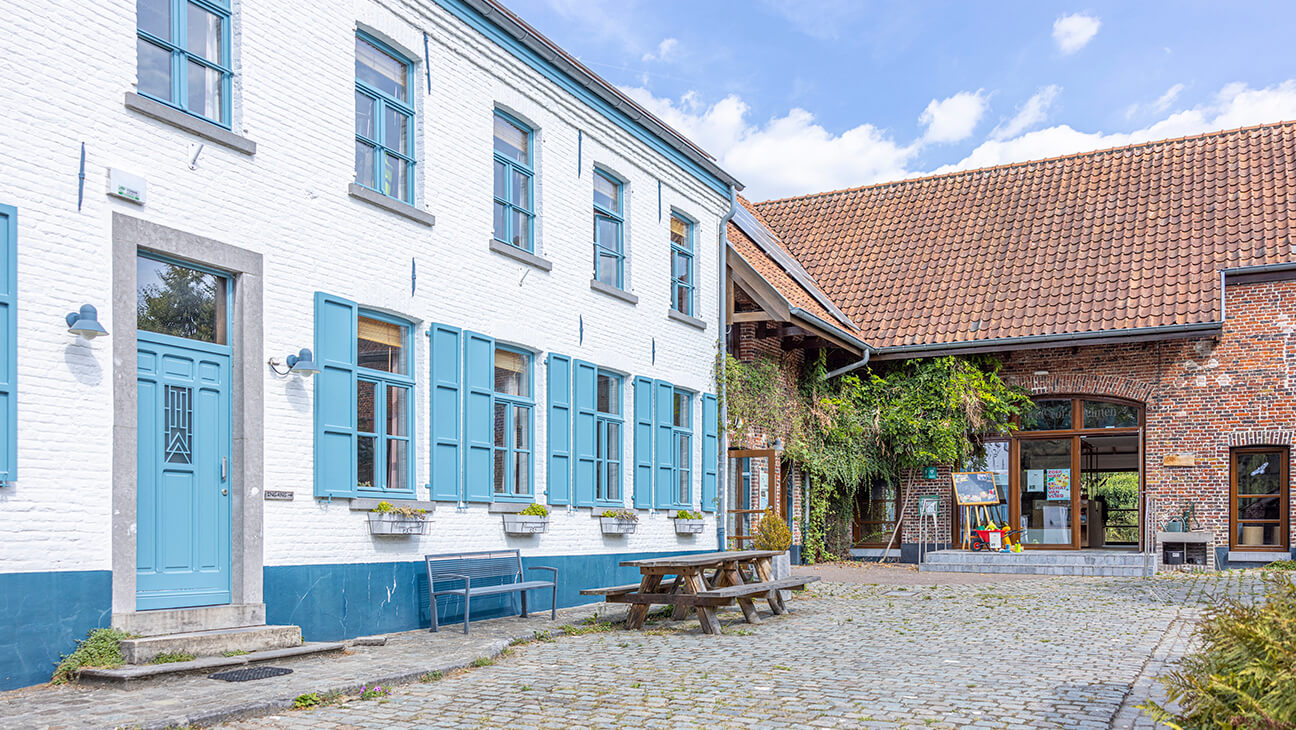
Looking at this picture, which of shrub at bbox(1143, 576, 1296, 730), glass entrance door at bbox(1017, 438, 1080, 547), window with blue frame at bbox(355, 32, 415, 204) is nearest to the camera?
shrub at bbox(1143, 576, 1296, 730)

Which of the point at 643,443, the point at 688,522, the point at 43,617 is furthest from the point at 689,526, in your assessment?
the point at 43,617

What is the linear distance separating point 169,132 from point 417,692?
4.17 meters

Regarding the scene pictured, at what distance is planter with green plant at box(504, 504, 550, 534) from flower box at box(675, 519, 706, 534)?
3.35 meters

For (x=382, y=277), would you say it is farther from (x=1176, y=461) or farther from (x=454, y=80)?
(x=1176, y=461)

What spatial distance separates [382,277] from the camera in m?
10.1

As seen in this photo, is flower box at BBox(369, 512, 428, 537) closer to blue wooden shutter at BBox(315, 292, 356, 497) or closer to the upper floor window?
blue wooden shutter at BBox(315, 292, 356, 497)

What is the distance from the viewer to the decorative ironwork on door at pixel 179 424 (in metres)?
8.10

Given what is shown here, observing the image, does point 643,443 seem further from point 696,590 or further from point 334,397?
point 334,397

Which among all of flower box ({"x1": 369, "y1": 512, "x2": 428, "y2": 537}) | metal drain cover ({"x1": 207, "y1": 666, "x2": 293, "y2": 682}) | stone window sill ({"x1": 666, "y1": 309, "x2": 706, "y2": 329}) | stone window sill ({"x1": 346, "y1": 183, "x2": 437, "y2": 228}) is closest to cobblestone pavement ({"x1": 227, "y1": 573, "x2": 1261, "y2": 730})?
metal drain cover ({"x1": 207, "y1": 666, "x2": 293, "y2": 682})

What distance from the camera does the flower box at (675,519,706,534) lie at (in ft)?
50.2

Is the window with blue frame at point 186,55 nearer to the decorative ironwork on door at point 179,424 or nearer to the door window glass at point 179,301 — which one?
the door window glass at point 179,301

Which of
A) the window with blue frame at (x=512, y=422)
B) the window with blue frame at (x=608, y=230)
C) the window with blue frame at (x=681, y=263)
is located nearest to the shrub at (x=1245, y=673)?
the window with blue frame at (x=512, y=422)

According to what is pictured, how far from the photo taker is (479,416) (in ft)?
37.0

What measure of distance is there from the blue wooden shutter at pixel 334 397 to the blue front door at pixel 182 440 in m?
0.84
